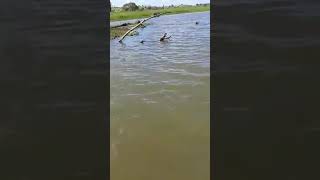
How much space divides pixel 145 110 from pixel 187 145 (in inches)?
41.3

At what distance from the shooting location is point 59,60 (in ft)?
9.86

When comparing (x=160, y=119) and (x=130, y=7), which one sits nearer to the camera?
(x=160, y=119)

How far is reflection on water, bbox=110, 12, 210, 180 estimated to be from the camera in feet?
12.3

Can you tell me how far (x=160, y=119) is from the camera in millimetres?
4680

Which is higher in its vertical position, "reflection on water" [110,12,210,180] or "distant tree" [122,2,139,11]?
"distant tree" [122,2,139,11]

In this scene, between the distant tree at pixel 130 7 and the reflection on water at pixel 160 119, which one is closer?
the reflection on water at pixel 160 119

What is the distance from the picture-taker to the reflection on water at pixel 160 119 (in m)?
3.73

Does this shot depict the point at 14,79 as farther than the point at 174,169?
No

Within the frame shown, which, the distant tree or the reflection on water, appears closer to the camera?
the reflection on water

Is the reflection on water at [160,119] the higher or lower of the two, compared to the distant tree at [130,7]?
lower

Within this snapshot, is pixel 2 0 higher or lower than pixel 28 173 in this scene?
higher
